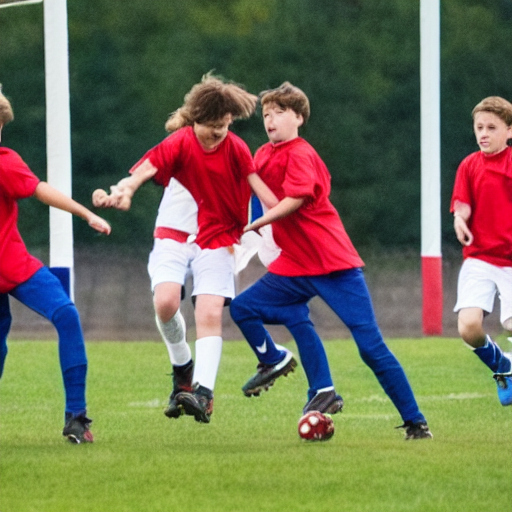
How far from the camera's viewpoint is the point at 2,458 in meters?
6.39

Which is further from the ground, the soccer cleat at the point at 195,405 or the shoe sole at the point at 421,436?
the soccer cleat at the point at 195,405

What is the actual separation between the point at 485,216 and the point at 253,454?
7.32 feet

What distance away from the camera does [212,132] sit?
6.96 meters

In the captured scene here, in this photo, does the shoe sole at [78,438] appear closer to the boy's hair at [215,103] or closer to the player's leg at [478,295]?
the boy's hair at [215,103]

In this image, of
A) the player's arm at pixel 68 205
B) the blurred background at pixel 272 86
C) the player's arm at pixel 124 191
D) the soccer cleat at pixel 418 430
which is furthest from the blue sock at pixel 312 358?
the blurred background at pixel 272 86

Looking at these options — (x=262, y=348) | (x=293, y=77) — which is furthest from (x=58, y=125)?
(x=293, y=77)

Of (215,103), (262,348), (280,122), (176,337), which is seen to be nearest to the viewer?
(215,103)

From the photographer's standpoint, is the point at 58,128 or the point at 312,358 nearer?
the point at 312,358

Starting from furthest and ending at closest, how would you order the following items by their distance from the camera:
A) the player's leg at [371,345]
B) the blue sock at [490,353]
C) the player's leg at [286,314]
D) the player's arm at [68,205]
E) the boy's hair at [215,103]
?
the blue sock at [490,353] < the player's leg at [286,314] < the boy's hair at [215,103] < the player's leg at [371,345] < the player's arm at [68,205]

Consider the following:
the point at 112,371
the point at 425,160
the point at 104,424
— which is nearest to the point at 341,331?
the point at 425,160

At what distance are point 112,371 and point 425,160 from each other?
15.9 feet

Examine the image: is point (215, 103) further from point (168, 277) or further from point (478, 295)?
point (478, 295)

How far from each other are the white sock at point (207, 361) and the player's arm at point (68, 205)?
0.86 m

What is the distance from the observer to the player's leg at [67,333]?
21.9 ft
